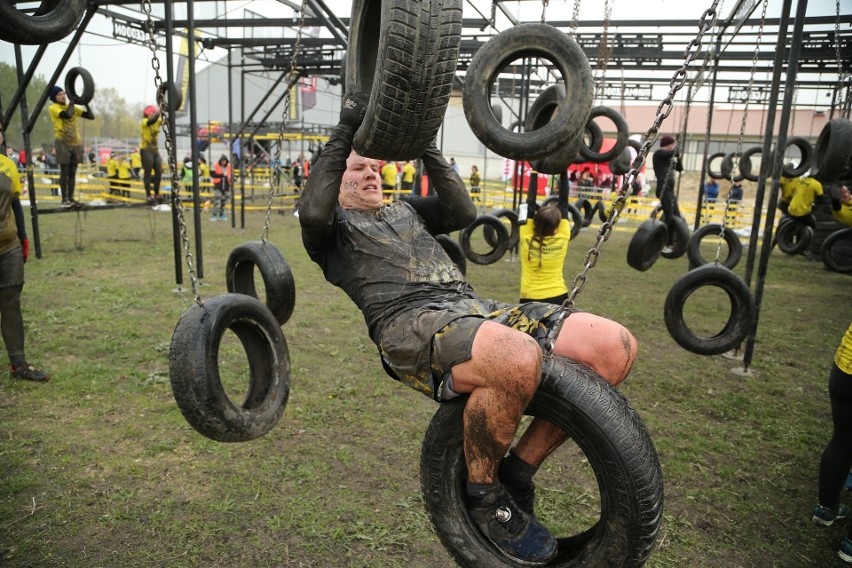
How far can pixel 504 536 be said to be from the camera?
209 cm

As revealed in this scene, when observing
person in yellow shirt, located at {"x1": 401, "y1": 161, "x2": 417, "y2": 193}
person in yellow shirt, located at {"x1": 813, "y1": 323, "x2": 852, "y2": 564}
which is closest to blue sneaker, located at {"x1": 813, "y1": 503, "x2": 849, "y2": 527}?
person in yellow shirt, located at {"x1": 813, "y1": 323, "x2": 852, "y2": 564}

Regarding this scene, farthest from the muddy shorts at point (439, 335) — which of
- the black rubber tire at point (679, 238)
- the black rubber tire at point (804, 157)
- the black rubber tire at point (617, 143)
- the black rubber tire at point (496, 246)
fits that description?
the black rubber tire at point (804, 157)

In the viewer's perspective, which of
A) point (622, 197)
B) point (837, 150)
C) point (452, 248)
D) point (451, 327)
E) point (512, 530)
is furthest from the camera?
point (837, 150)

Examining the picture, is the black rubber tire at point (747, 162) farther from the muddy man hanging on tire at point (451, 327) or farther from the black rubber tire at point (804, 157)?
the muddy man hanging on tire at point (451, 327)

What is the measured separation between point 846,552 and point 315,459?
2.94m

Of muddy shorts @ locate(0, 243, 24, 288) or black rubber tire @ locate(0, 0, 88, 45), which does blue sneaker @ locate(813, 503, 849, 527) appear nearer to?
black rubber tire @ locate(0, 0, 88, 45)

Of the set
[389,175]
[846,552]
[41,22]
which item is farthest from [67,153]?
[846,552]

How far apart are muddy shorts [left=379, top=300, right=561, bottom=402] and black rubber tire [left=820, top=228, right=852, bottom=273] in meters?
9.33

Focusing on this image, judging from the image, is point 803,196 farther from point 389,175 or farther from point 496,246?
point 389,175

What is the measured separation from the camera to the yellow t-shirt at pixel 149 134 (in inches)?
422

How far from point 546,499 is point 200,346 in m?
2.10

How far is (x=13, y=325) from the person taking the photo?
4484 millimetres

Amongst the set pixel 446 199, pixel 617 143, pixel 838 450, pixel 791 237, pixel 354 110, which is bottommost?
pixel 838 450

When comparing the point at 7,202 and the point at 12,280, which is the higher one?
the point at 7,202
